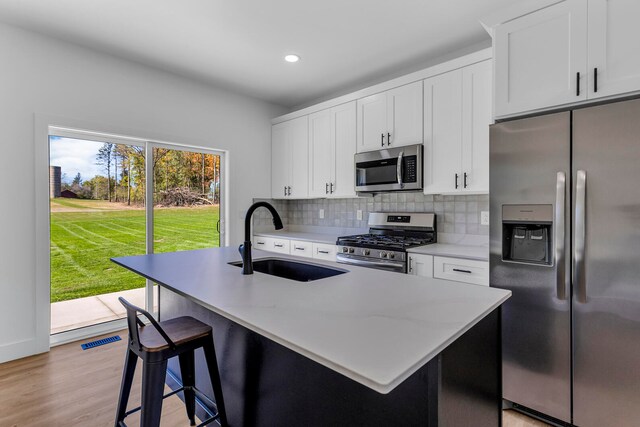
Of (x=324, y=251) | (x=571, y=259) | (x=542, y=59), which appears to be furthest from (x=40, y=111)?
(x=571, y=259)

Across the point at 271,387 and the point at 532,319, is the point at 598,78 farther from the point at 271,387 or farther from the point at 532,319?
the point at 271,387

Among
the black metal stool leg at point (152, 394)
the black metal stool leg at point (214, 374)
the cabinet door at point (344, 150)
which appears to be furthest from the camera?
the cabinet door at point (344, 150)

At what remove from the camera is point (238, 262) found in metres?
2.05

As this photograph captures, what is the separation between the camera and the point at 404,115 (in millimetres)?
3053

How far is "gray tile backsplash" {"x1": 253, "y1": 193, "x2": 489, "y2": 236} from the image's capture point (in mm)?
2998

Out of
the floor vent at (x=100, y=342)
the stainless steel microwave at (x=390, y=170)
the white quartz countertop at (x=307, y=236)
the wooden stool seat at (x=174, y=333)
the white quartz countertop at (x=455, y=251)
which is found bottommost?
the floor vent at (x=100, y=342)

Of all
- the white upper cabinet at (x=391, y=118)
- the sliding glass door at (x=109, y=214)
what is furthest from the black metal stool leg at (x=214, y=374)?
the white upper cabinet at (x=391, y=118)

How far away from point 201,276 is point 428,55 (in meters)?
2.81

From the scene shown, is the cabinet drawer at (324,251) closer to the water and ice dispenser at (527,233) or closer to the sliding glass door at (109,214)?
the sliding glass door at (109,214)

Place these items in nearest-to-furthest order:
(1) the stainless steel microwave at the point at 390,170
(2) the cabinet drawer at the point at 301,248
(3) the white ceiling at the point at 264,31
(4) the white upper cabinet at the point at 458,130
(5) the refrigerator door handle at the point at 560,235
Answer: (5) the refrigerator door handle at the point at 560,235
(3) the white ceiling at the point at 264,31
(4) the white upper cabinet at the point at 458,130
(1) the stainless steel microwave at the point at 390,170
(2) the cabinet drawer at the point at 301,248

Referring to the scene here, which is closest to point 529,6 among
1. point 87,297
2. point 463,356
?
point 463,356

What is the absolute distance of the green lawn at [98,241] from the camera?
296 cm

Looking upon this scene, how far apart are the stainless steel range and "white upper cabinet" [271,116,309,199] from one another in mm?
1019

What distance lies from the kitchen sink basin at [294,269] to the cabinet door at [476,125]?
4.88 feet
